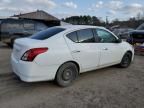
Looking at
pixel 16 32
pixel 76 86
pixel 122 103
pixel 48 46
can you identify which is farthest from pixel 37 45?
pixel 16 32

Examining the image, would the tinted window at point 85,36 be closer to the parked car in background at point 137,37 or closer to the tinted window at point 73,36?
the tinted window at point 73,36

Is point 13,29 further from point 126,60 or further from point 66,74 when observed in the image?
point 66,74

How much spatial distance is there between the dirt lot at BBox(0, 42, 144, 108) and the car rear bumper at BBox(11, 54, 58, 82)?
0.40 meters

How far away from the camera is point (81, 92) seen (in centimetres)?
457

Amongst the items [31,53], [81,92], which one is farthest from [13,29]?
[81,92]

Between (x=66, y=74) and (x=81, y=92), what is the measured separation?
2.05 ft

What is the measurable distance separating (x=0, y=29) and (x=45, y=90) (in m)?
7.97

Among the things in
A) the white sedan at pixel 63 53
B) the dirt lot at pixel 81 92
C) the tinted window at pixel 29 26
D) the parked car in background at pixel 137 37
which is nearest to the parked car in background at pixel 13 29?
the tinted window at pixel 29 26

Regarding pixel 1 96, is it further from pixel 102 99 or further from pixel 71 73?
pixel 102 99

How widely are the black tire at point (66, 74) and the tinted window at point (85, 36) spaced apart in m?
0.77

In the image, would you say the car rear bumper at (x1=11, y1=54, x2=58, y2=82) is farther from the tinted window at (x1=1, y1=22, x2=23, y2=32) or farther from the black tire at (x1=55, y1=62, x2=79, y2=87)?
the tinted window at (x1=1, y1=22, x2=23, y2=32)

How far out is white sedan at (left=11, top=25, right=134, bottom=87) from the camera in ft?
14.1

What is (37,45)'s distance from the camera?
4.37 metres

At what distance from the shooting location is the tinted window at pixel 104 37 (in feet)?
18.5
